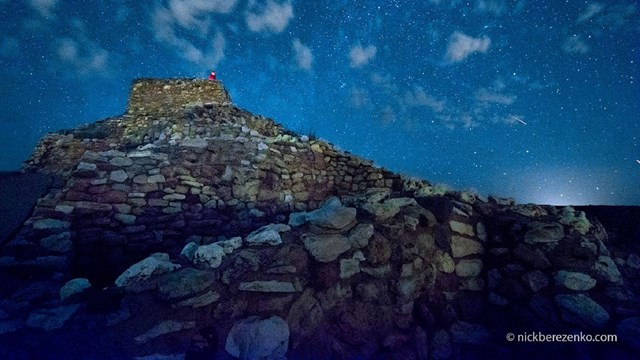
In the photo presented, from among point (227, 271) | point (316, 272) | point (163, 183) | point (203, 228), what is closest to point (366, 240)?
point (316, 272)

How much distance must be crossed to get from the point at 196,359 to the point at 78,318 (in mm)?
934

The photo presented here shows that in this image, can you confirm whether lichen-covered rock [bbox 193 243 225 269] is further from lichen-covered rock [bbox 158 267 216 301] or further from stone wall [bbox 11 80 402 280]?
stone wall [bbox 11 80 402 280]

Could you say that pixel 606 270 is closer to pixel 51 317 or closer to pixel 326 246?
pixel 326 246

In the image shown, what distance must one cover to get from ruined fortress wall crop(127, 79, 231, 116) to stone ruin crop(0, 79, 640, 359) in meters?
7.53

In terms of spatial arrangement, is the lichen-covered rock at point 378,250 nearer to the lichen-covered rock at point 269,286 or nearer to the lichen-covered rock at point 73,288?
the lichen-covered rock at point 269,286

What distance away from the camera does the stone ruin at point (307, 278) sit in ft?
7.14

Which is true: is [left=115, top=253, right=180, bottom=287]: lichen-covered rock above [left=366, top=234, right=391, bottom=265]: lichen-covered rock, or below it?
below

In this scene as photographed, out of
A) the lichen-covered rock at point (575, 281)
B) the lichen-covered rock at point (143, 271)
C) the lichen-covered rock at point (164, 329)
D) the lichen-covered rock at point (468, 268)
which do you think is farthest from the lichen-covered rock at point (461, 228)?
the lichen-covered rock at point (143, 271)

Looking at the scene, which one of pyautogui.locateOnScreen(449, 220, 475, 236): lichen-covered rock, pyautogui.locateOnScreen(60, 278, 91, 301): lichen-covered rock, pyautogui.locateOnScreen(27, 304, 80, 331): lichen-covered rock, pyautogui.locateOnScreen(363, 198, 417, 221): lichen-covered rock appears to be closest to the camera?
pyautogui.locateOnScreen(27, 304, 80, 331): lichen-covered rock

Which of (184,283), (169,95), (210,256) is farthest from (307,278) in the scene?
(169,95)

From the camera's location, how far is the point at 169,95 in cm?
1155

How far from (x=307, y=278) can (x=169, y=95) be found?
1179cm

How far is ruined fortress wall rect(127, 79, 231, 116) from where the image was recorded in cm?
1145

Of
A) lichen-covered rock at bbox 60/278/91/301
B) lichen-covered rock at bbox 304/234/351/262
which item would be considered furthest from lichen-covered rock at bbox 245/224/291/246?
lichen-covered rock at bbox 60/278/91/301
